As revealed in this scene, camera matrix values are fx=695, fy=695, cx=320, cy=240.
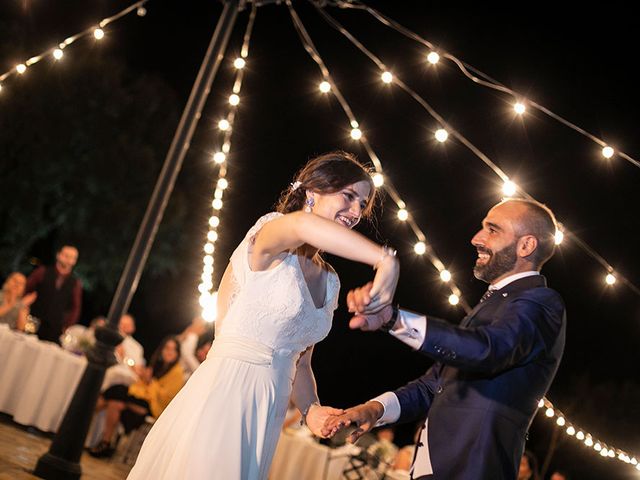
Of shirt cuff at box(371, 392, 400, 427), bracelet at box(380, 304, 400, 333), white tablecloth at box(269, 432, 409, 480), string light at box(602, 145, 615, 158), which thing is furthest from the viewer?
white tablecloth at box(269, 432, 409, 480)

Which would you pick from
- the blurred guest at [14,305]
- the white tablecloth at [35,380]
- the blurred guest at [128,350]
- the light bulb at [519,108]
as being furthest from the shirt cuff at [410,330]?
the blurred guest at [128,350]

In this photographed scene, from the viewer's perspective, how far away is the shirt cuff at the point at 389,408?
3.20 m

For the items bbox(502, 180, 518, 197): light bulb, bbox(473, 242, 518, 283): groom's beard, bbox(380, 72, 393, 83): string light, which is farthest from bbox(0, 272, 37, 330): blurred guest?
bbox(473, 242, 518, 283): groom's beard

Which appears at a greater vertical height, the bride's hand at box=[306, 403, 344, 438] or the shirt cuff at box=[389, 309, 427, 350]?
the shirt cuff at box=[389, 309, 427, 350]

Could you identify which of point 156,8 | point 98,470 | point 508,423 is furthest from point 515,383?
point 156,8

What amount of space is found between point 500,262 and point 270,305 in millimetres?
1082

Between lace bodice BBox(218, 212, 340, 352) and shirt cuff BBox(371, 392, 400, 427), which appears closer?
lace bodice BBox(218, 212, 340, 352)

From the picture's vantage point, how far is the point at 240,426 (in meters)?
2.54

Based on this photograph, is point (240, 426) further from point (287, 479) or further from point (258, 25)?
point (258, 25)

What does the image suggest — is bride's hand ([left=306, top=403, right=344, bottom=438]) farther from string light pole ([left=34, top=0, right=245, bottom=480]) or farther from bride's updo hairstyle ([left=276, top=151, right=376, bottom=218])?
string light pole ([left=34, top=0, right=245, bottom=480])

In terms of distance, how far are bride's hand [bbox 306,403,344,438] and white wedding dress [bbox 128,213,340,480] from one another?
0.19 meters

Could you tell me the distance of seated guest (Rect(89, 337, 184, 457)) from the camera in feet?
28.3

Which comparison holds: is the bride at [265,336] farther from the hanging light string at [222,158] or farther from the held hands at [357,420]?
the hanging light string at [222,158]

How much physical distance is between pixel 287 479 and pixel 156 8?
11.2 meters
